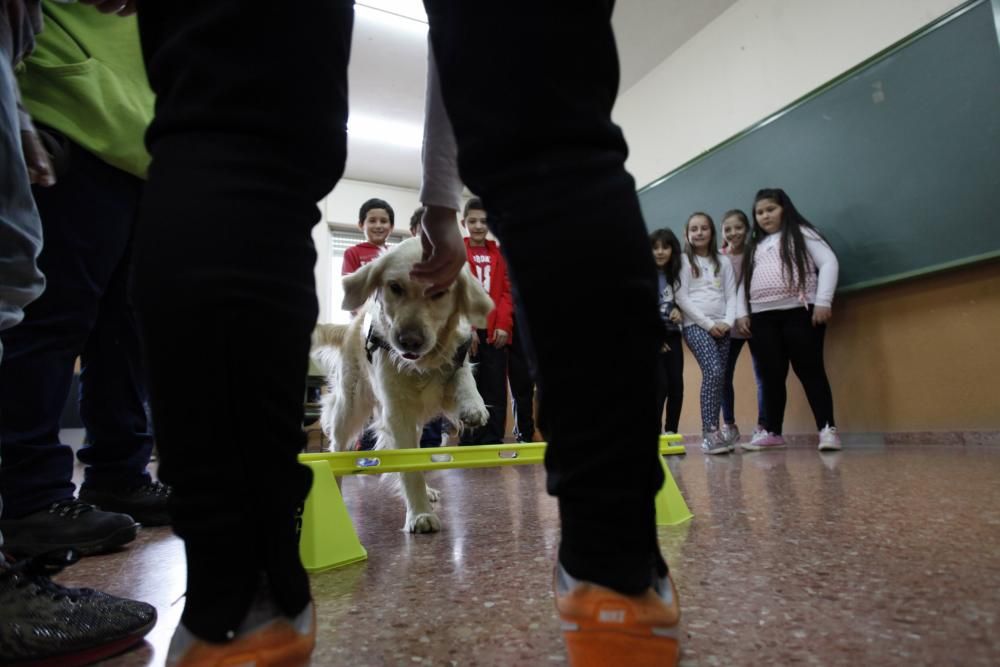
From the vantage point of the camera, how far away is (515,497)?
92.9 inches

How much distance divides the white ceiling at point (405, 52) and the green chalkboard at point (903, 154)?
143cm

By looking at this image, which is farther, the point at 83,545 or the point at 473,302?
the point at 473,302

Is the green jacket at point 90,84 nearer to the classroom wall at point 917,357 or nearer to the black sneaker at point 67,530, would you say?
the black sneaker at point 67,530

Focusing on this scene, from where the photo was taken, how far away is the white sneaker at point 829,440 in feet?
13.2

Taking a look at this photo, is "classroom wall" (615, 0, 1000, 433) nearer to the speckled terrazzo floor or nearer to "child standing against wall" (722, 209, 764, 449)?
"child standing against wall" (722, 209, 764, 449)

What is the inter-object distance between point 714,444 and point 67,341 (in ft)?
12.8

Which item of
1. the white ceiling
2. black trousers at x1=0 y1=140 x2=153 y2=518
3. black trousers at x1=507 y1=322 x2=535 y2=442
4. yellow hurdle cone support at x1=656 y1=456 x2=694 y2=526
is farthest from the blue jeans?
black trousers at x1=0 y1=140 x2=153 y2=518

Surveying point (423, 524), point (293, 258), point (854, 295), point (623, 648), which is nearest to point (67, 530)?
point (423, 524)

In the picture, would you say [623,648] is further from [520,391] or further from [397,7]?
[397,7]

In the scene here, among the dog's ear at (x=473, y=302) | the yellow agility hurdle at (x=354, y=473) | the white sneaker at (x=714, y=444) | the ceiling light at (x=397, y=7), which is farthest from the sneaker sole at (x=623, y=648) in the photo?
the ceiling light at (x=397, y=7)

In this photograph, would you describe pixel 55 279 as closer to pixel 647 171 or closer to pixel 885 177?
pixel 885 177

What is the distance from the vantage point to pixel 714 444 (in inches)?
168

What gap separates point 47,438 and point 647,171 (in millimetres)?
6103

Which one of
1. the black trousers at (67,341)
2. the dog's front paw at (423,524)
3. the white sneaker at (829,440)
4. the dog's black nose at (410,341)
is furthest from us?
the white sneaker at (829,440)
